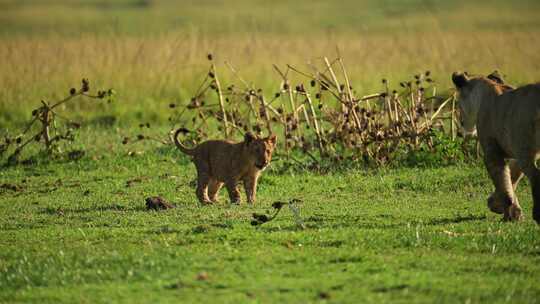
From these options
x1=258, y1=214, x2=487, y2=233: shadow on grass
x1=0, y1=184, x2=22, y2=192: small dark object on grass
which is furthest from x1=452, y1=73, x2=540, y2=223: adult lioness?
x1=0, y1=184, x2=22, y2=192: small dark object on grass

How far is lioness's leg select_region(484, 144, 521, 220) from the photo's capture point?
9805 millimetres

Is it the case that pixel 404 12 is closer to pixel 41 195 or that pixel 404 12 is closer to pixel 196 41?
pixel 196 41

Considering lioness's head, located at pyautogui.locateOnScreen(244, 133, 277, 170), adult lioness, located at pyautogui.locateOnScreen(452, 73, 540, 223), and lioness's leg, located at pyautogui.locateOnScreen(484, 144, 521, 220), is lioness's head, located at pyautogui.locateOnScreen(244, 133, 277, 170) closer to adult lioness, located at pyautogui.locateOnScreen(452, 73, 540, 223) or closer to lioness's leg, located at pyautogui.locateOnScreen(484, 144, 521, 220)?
adult lioness, located at pyautogui.locateOnScreen(452, 73, 540, 223)

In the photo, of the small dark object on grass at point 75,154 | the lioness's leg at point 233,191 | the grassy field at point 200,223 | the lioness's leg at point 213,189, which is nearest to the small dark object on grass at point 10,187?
the grassy field at point 200,223

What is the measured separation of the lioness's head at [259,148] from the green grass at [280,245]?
523 mm

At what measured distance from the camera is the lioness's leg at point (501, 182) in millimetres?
9805

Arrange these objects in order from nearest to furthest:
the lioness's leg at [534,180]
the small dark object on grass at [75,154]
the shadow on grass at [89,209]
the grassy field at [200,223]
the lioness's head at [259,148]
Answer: the grassy field at [200,223], the lioness's leg at [534,180], the shadow on grass at [89,209], the lioness's head at [259,148], the small dark object on grass at [75,154]

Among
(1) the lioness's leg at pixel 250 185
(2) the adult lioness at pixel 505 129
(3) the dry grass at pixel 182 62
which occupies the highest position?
(2) the adult lioness at pixel 505 129

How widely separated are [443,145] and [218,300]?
668 centimetres

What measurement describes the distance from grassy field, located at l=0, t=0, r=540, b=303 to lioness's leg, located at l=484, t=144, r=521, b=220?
0.54 ft

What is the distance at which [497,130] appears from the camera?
977 centimetres

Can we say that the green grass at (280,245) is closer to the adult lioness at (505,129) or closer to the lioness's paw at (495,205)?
the lioness's paw at (495,205)

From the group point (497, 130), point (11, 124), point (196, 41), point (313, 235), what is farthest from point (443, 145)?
point (196, 41)

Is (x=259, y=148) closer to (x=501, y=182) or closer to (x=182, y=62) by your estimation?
(x=501, y=182)
